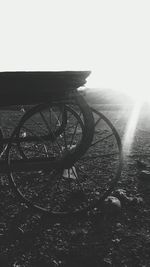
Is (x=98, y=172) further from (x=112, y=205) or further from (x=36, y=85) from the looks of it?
(x=36, y=85)

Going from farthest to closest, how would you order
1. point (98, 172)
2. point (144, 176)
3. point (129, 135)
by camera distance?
point (129, 135)
point (98, 172)
point (144, 176)

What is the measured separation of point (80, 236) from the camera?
3.27 metres

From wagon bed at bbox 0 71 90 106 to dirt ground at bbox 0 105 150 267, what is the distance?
1.17 meters

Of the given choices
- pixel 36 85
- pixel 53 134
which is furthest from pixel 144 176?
pixel 36 85

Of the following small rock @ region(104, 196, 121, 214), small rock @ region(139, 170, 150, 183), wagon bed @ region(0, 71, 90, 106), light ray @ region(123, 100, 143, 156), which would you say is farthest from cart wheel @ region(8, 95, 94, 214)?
light ray @ region(123, 100, 143, 156)

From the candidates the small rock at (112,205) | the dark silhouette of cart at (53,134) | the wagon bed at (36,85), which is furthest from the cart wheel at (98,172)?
the wagon bed at (36,85)

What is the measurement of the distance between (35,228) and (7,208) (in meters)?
0.54

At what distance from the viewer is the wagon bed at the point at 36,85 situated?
3.25 m

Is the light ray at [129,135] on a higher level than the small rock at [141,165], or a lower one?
higher

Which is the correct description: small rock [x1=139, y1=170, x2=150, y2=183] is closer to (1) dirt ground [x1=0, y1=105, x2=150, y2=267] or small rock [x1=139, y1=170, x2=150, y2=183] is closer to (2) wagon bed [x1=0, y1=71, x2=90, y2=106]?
(1) dirt ground [x1=0, y1=105, x2=150, y2=267]

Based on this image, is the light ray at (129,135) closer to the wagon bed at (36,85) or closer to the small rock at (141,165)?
the small rock at (141,165)

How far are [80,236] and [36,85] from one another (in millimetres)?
1442

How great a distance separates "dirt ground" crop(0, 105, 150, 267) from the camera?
2896 mm

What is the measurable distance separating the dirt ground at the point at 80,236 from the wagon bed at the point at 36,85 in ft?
3.84
